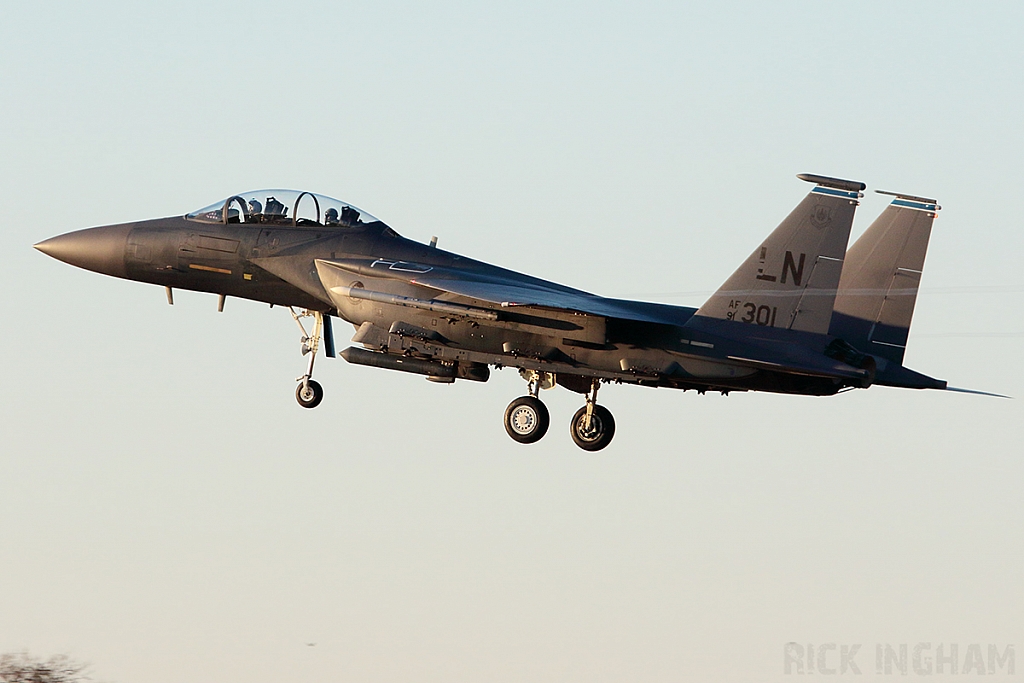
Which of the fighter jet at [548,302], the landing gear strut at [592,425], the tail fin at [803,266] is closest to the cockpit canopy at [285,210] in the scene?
the fighter jet at [548,302]

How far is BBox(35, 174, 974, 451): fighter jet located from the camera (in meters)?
22.4

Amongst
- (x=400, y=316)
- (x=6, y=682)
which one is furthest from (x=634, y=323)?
(x=6, y=682)

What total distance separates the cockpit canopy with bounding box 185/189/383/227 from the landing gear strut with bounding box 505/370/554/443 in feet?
12.6

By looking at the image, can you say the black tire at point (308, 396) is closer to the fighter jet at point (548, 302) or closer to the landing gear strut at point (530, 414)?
the fighter jet at point (548, 302)

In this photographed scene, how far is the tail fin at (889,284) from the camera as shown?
24.0 m

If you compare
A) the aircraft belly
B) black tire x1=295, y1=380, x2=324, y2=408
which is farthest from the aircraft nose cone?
the aircraft belly

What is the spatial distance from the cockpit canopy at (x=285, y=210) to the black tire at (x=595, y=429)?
15.8ft

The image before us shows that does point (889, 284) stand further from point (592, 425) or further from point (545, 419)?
point (545, 419)

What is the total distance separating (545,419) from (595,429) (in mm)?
852

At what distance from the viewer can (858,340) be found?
24188 millimetres

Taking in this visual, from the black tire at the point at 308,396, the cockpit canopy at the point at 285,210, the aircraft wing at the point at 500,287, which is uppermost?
the cockpit canopy at the point at 285,210

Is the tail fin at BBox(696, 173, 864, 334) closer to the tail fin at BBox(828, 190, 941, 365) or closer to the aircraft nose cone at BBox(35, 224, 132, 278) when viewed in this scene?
the tail fin at BBox(828, 190, 941, 365)

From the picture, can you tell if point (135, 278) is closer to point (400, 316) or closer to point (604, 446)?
point (400, 316)

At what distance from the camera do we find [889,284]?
79.8ft
